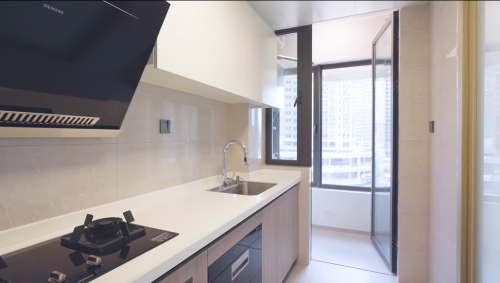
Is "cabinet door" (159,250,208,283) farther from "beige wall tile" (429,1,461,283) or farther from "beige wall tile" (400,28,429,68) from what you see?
"beige wall tile" (400,28,429,68)

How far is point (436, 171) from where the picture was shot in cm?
145

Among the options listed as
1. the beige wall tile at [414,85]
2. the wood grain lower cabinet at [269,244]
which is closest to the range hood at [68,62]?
the wood grain lower cabinet at [269,244]

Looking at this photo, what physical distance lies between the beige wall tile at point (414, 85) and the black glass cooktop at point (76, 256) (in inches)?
72.7

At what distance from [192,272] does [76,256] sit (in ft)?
1.15

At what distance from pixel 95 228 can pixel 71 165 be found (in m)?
0.33

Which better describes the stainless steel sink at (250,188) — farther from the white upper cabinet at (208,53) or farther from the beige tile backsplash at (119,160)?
the white upper cabinet at (208,53)

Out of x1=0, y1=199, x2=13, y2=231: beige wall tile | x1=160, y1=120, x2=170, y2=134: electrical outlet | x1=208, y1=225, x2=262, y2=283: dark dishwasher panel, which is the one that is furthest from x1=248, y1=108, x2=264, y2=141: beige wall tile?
x1=0, y1=199, x2=13, y2=231: beige wall tile

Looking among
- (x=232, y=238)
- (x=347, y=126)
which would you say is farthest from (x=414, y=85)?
(x=232, y=238)

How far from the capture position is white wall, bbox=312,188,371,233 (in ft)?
9.20

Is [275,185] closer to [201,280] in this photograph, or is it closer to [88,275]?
[201,280]

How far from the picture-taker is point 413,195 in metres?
1.79

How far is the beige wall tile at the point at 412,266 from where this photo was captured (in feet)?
5.91

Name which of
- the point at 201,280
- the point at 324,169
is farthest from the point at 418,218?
the point at 201,280

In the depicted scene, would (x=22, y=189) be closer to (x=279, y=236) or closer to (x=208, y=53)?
(x=208, y=53)
